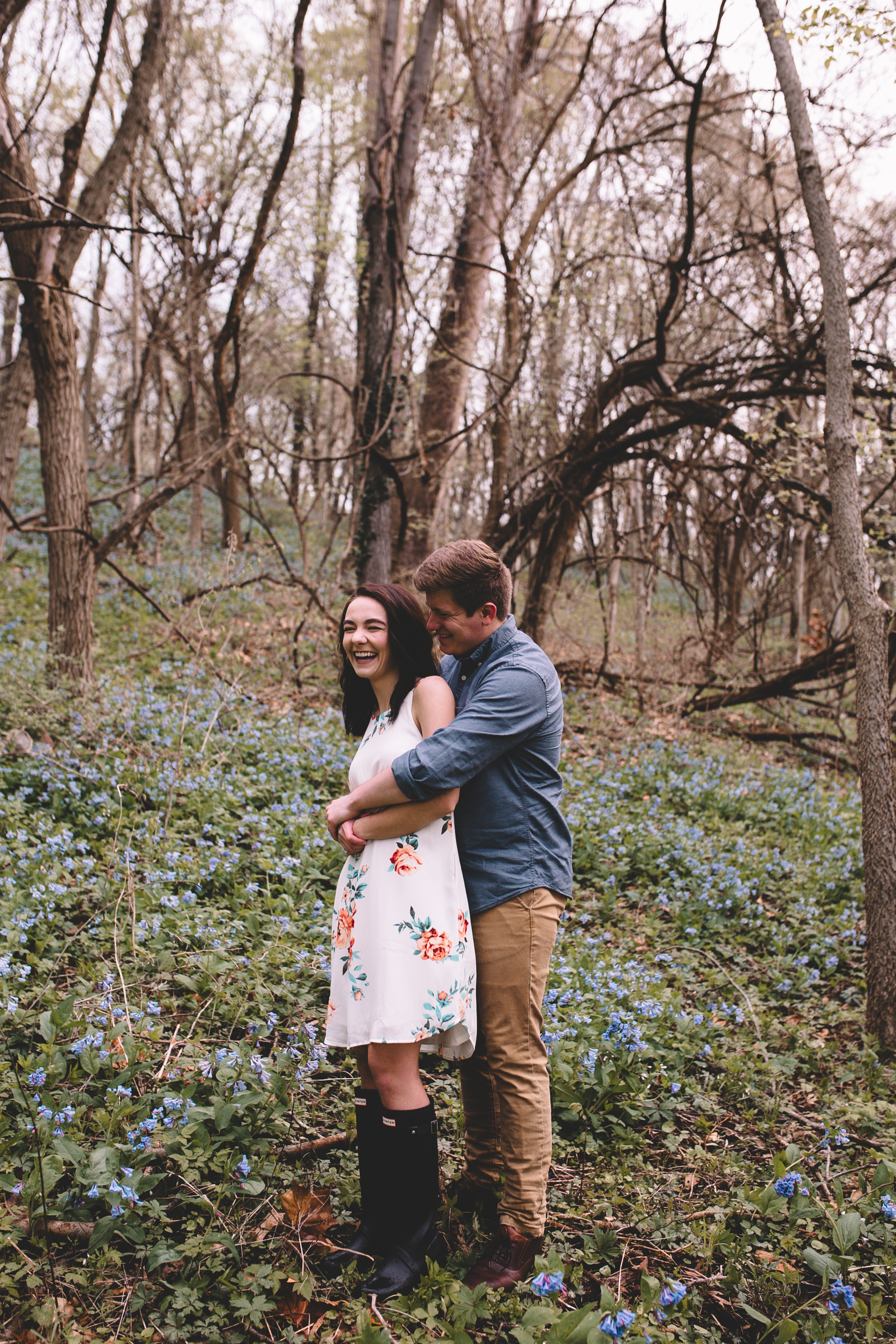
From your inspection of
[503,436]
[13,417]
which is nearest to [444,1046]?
[503,436]

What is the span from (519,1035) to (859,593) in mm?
2602

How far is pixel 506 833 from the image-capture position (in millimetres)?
2223

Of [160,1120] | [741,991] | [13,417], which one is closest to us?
[160,1120]

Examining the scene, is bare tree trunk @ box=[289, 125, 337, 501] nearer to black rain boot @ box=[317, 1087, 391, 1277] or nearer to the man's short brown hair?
the man's short brown hair

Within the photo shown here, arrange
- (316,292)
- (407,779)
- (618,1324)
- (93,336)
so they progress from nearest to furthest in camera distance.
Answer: (618,1324) < (407,779) < (93,336) < (316,292)

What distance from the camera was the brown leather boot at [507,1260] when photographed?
212 centimetres

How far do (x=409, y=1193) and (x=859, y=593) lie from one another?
300 centimetres

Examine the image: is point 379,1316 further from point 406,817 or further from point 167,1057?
point 406,817

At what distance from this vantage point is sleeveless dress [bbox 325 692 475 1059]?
2.05m

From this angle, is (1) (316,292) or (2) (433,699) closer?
(2) (433,699)

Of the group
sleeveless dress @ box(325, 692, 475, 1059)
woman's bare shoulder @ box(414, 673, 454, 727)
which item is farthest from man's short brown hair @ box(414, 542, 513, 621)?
sleeveless dress @ box(325, 692, 475, 1059)

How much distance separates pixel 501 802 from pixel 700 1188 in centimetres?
144

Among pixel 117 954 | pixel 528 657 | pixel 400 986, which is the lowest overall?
pixel 117 954

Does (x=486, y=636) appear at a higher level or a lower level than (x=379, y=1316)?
higher
